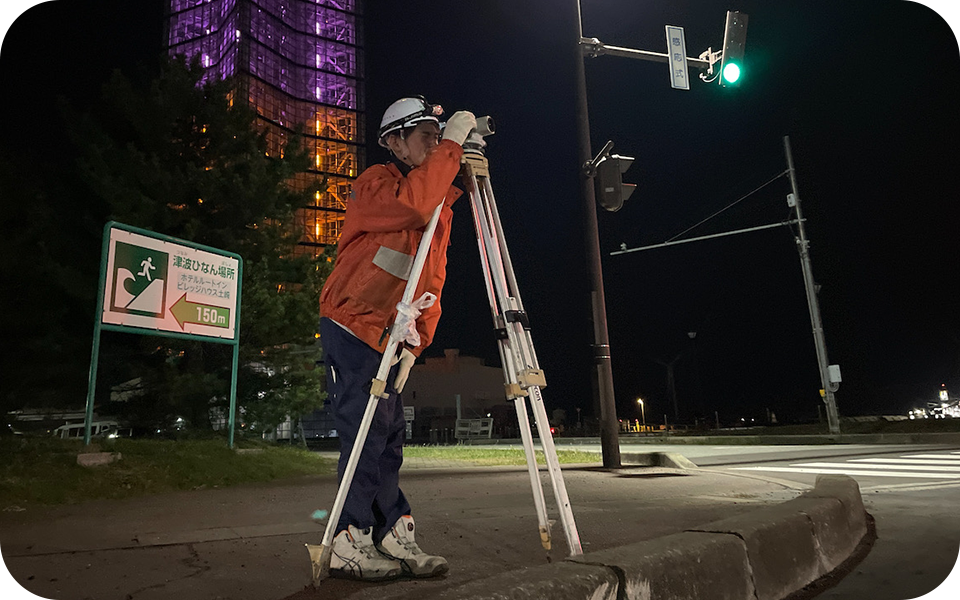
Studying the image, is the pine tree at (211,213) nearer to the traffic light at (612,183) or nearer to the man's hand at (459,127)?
the traffic light at (612,183)

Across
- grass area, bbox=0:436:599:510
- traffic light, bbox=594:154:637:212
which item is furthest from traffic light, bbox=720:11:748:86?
grass area, bbox=0:436:599:510

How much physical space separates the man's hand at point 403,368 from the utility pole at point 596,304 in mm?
6182

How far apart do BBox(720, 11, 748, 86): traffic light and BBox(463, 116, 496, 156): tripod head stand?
816 cm

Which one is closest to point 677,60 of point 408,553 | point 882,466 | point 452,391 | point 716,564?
point 882,466

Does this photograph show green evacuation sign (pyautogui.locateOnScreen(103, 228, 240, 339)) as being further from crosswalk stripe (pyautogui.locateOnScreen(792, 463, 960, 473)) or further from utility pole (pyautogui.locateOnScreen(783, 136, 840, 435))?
utility pole (pyautogui.locateOnScreen(783, 136, 840, 435))

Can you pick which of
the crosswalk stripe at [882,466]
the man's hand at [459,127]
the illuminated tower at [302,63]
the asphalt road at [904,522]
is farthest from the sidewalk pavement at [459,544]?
the illuminated tower at [302,63]

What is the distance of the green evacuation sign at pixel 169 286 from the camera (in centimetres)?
788

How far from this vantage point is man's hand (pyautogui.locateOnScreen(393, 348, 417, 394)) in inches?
109

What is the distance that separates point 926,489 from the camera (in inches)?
262

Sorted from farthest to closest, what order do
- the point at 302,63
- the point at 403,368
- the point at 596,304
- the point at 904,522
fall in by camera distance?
1. the point at 302,63
2. the point at 596,304
3. the point at 904,522
4. the point at 403,368

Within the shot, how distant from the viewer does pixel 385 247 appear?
112 inches

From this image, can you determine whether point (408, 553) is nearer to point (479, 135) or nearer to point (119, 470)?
point (479, 135)

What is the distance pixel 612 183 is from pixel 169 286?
630 cm

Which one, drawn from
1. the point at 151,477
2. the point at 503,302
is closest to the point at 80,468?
the point at 151,477
